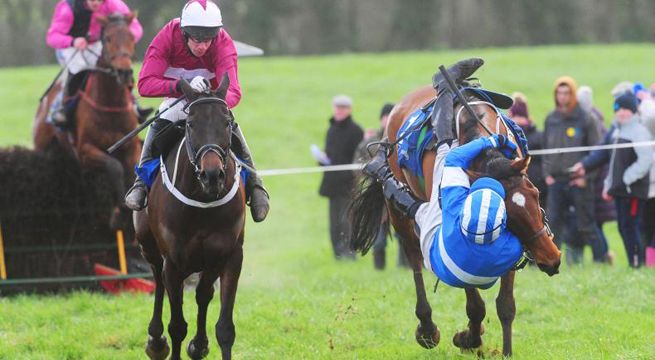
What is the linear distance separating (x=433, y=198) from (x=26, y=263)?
6467 millimetres

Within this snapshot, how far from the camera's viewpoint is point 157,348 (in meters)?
8.19

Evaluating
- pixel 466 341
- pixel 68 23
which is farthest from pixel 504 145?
pixel 68 23

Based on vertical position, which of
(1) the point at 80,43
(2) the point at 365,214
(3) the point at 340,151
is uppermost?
(1) the point at 80,43

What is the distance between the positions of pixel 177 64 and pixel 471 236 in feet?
9.13

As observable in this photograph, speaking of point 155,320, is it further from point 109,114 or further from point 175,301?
point 109,114

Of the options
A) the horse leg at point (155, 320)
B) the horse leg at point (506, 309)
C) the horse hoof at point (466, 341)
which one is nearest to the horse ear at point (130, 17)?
the horse leg at point (155, 320)

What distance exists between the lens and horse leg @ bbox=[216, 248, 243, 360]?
24.5ft

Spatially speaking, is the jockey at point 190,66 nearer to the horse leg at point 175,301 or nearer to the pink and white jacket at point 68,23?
the horse leg at point 175,301

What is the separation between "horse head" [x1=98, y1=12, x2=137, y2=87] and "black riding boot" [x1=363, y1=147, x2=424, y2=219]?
3.86m

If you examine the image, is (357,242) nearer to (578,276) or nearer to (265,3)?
(578,276)

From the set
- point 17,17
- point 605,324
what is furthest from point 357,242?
point 17,17

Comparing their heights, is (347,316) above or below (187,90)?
below

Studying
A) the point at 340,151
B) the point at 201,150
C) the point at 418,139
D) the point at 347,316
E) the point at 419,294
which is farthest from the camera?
the point at 340,151

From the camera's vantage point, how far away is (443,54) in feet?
130
